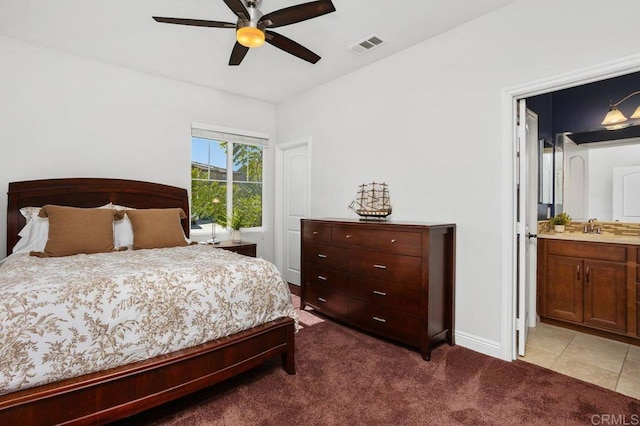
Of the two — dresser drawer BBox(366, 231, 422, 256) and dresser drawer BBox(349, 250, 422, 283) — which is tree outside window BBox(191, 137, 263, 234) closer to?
dresser drawer BBox(349, 250, 422, 283)

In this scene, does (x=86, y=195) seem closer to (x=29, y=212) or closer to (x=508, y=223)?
Result: (x=29, y=212)

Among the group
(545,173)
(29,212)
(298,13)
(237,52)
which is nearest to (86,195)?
(29,212)

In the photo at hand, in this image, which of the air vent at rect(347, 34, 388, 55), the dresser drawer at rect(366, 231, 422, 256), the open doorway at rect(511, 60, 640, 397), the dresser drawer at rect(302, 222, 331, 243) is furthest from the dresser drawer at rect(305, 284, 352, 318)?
the air vent at rect(347, 34, 388, 55)

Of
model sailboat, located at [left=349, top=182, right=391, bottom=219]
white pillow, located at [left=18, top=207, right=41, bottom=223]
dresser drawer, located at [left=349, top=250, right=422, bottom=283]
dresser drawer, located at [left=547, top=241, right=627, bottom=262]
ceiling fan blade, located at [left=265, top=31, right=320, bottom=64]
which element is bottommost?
dresser drawer, located at [left=349, top=250, right=422, bottom=283]

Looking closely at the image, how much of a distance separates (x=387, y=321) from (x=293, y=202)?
8.39 feet

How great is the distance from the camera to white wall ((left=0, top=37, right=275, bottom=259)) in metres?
3.14

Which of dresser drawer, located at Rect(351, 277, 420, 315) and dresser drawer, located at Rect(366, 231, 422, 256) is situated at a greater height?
dresser drawer, located at Rect(366, 231, 422, 256)

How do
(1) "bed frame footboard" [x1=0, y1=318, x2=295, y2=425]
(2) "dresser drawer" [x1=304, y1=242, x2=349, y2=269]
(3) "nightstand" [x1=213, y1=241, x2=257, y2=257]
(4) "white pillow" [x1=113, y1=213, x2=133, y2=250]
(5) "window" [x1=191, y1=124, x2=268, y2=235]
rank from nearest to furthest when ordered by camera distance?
(1) "bed frame footboard" [x1=0, y1=318, x2=295, y2=425] < (4) "white pillow" [x1=113, y1=213, x2=133, y2=250] < (2) "dresser drawer" [x1=304, y1=242, x2=349, y2=269] < (3) "nightstand" [x1=213, y1=241, x2=257, y2=257] < (5) "window" [x1=191, y1=124, x2=268, y2=235]

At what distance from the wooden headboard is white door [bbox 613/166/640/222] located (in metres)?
4.81

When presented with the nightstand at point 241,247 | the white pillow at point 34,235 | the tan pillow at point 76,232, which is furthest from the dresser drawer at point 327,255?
the white pillow at point 34,235

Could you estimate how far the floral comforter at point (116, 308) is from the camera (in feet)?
4.85

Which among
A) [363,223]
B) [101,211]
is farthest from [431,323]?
[101,211]

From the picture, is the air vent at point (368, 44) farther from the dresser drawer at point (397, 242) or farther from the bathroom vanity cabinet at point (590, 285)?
the bathroom vanity cabinet at point (590, 285)

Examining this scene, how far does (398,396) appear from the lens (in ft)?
6.84
